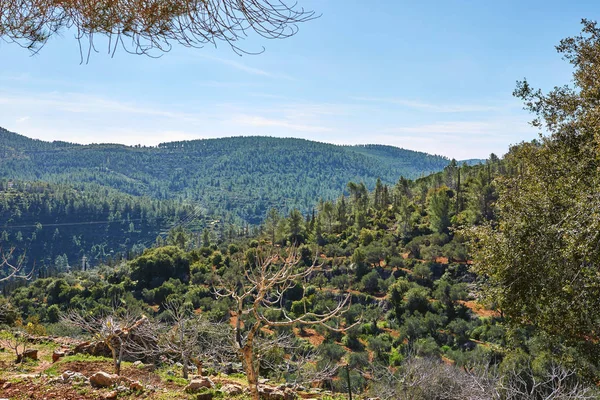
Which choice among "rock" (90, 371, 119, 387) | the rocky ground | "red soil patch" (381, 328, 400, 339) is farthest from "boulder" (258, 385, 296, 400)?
"red soil patch" (381, 328, 400, 339)

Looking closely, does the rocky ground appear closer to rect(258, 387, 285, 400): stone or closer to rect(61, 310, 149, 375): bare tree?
rect(258, 387, 285, 400): stone

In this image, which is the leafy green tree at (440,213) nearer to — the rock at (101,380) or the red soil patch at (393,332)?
the red soil patch at (393,332)

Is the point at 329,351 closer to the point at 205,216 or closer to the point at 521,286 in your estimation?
the point at 521,286

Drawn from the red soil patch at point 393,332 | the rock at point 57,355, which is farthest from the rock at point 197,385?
the red soil patch at point 393,332

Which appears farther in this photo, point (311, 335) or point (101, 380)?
point (311, 335)

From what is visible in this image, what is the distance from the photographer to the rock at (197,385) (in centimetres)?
826

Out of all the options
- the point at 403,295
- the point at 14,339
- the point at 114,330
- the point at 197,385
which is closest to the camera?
the point at 197,385

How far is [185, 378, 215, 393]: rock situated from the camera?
27.1 ft

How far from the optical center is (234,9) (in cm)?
218

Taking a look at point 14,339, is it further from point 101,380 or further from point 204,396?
point 204,396

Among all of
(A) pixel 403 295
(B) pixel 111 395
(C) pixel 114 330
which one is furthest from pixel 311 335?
(B) pixel 111 395

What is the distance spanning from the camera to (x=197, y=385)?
8375mm

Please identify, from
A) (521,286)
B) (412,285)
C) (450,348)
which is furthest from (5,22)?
(412,285)

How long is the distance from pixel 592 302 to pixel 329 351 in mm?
19470
